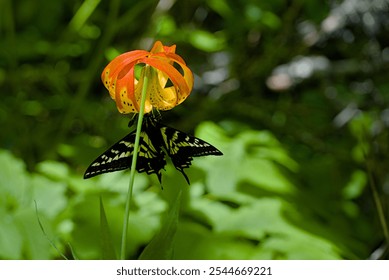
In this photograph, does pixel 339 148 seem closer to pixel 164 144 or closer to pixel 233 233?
pixel 233 233

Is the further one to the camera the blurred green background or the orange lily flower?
the blurred green background

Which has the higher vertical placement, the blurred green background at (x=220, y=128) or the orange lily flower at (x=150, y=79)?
the blurred green background at (x=220, y=128)

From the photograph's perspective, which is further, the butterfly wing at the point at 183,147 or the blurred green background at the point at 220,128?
the blurred green background at the point at 220,128

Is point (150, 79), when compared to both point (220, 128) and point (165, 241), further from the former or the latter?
point (220, 128)

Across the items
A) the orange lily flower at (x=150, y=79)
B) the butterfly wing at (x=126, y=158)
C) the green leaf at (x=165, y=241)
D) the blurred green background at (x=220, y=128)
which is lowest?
the green leaf at (x=165, y=241)
